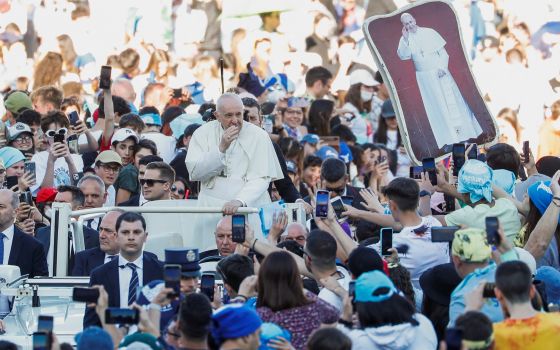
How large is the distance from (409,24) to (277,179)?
178 centimetres

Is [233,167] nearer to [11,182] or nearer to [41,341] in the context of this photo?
[11,182]

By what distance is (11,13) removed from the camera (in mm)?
26484

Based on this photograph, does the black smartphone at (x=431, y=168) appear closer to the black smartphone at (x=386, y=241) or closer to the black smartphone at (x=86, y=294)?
the black smartphone at (x=386, y=241)

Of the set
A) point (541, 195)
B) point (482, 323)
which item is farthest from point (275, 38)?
point (482, 323)

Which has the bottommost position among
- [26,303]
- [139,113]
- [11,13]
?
[26,303]

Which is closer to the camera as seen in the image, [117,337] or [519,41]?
[117,337]

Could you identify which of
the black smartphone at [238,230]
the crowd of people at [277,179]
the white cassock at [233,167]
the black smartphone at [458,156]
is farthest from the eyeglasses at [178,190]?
the black smartphone at [238,230]

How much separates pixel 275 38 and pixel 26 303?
12.1 m

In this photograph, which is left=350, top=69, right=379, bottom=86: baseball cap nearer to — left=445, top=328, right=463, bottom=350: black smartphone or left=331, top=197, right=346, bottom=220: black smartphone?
left=331, top=197, right=346, bottom=220: black smartphone

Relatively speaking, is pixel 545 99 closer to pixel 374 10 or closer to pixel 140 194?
pixel 374 10

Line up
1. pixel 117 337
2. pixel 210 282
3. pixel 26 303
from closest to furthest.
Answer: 1. pixel 117 337
2. pixel 210 282
3. pixel 26 303

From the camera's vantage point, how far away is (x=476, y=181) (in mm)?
12172

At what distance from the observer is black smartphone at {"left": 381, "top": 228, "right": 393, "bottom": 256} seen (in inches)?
449

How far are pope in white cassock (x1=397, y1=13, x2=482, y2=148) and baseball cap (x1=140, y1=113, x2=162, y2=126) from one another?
462 cm
